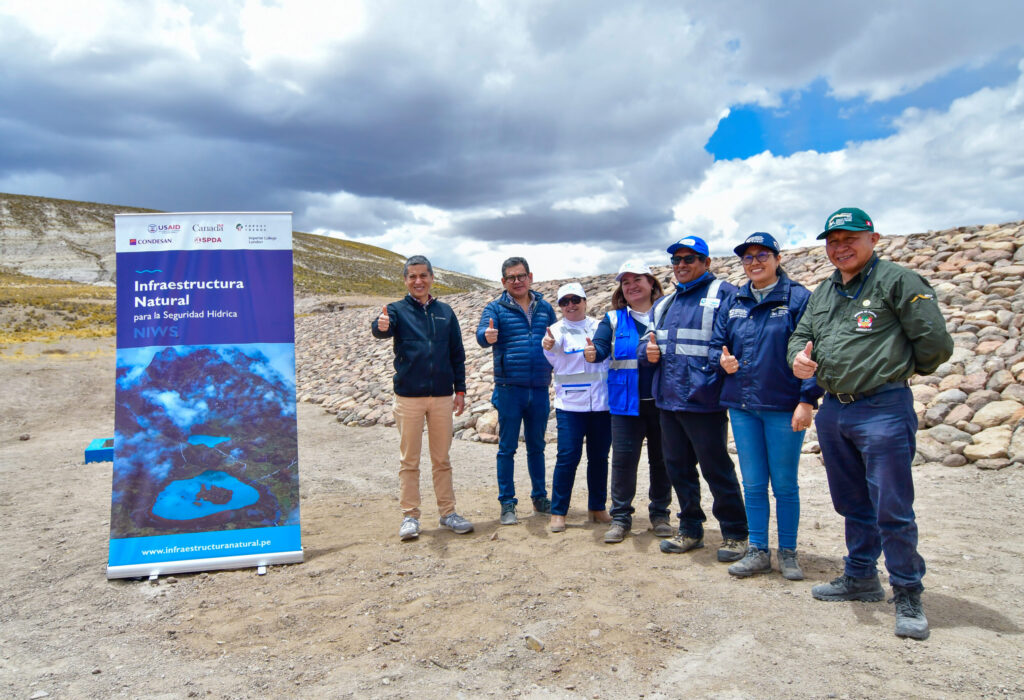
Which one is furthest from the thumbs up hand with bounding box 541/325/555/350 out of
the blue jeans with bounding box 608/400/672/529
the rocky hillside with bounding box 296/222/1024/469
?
the rocky hillside with bounding box 296/222/1024/469

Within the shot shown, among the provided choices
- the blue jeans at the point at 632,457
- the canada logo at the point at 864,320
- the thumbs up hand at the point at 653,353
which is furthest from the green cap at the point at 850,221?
the blue jeans at the point at 632,457

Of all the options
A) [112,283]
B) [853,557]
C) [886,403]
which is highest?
[112,283]

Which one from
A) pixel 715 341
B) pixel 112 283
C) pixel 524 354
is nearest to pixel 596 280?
pixel 524 354

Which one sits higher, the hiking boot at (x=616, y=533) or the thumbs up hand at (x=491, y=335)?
the thumbs up hand at (x=491, y=335)

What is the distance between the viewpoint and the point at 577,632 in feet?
12.1

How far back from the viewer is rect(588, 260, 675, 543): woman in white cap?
499 cm

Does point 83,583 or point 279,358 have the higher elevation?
point 279,358

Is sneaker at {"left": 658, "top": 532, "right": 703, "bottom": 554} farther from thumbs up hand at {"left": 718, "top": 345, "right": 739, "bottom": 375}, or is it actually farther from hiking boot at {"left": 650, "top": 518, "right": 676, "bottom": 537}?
thumbs up hand at {"left": 718, "top": 345, "right": 739, "bottom": 375}

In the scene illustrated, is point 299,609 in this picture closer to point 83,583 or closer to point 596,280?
point 83,583

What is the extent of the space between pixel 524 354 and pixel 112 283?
66981mm

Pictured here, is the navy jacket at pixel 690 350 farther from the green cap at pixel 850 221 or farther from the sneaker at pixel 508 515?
the sneaker at pixel 508 515

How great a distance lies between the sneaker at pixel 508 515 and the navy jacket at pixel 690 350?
190cm

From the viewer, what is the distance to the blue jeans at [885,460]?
3465mm

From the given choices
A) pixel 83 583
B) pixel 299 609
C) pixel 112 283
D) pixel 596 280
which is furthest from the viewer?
pixel 112 283
